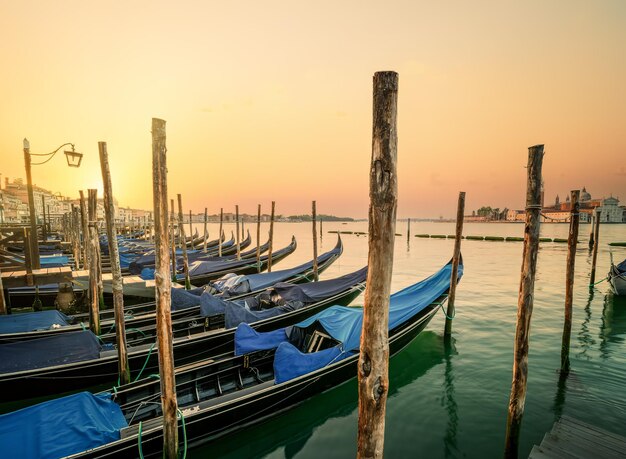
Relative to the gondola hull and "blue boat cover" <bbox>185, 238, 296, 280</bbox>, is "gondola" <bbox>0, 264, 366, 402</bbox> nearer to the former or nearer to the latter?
the gondola hull

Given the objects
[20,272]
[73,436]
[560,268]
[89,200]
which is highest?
[89,200]

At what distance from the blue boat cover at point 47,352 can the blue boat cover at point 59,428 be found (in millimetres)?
1851

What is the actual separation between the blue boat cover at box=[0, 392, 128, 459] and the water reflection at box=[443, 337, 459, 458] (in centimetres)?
402

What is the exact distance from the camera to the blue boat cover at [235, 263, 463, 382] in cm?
441

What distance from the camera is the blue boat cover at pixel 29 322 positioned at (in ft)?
18.7

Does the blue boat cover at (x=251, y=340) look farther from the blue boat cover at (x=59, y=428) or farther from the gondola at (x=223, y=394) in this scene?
the blue boat cover at (x=59, y=428)

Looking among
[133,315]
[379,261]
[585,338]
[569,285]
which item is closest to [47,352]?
[133,315]

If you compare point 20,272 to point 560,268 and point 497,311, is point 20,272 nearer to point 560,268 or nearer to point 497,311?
point 497,311

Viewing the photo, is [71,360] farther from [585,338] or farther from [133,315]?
[585,338]

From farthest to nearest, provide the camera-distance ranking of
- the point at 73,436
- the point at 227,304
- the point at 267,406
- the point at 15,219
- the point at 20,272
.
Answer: the point at 15,219 < the point at 20,272 < the point at 227,304 < the point at 267,406 < the point at 73,436

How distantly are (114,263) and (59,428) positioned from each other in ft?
7.14

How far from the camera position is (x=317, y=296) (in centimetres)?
829

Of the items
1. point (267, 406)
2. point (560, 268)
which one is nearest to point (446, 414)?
point (267, 406)

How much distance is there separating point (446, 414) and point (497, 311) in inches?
259
